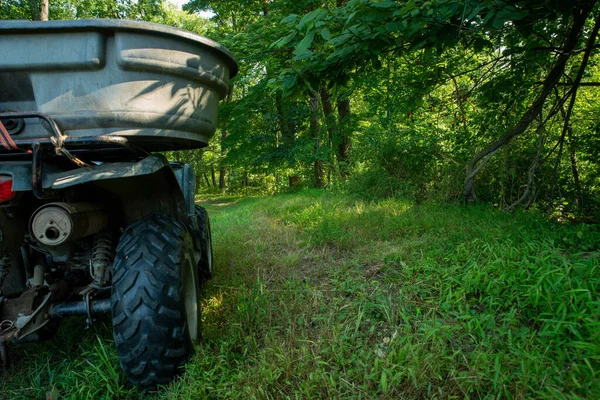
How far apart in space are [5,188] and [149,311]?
2.73ft

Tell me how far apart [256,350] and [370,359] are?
0.66 meters

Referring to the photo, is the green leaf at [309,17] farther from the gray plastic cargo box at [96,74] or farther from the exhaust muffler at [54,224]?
the exhaust muffler at [54,224]

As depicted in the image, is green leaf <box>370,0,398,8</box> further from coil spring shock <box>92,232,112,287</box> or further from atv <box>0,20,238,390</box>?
coil spring shock <box>92,232,112,287</box>

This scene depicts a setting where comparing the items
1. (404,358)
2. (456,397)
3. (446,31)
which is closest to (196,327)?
(404,358)

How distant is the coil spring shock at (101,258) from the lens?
1.88 meters

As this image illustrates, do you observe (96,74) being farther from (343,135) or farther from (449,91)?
(343,135)

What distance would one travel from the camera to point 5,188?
1.48m

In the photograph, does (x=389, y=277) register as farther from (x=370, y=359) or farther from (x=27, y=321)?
(x=27, y=321)

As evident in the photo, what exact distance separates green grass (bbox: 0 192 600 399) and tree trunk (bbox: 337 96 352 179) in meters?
6.02

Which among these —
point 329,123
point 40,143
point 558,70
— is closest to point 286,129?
point 329,123

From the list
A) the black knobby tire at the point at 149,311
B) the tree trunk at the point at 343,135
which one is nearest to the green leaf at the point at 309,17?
the black knobby tire at the point at 149,311

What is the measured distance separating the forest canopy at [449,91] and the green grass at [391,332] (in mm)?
1709

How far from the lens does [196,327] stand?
2.04 m

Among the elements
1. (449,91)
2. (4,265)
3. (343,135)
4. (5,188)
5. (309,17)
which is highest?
(449,91)
